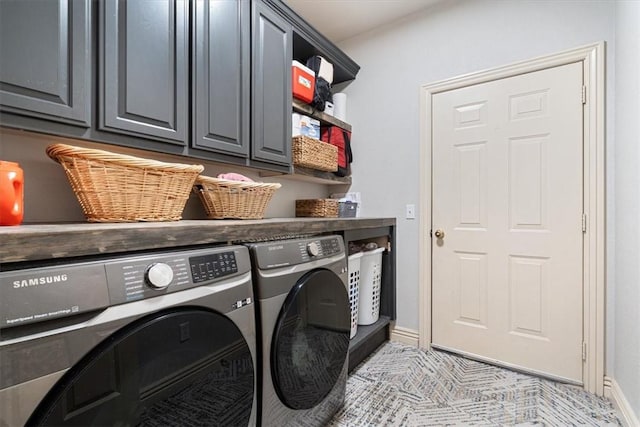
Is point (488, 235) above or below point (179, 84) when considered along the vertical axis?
below

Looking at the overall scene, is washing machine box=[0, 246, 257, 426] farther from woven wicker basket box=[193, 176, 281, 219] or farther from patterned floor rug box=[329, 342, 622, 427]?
patterned floor rug box=[329, 342, 622, 427]

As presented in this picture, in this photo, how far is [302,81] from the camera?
2.06m

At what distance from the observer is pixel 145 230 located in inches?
32.4

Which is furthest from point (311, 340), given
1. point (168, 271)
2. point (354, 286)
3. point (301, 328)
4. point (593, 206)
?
point (593, 206)

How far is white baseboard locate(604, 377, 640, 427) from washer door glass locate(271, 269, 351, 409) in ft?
4.25

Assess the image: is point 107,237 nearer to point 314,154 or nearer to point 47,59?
point 47,59

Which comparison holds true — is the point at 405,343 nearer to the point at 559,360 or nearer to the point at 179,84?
the point at 559,360

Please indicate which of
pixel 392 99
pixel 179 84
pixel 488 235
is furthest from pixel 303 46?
pixel 488 235

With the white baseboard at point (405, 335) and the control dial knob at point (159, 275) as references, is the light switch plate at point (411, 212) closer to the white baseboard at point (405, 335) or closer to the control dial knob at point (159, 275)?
the white baseboard at point (405, 335)

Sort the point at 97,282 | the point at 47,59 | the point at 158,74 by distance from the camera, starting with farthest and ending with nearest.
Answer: the point at 158,74
the point at 47,59
the point at 97,282

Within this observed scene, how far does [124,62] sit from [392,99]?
187 centimetres

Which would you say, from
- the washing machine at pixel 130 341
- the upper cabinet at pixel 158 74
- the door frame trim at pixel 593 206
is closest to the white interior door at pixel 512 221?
the door frame trim at pixel 593 206

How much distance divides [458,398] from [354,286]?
2.69 feet

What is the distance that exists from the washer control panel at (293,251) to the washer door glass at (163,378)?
256 mm
